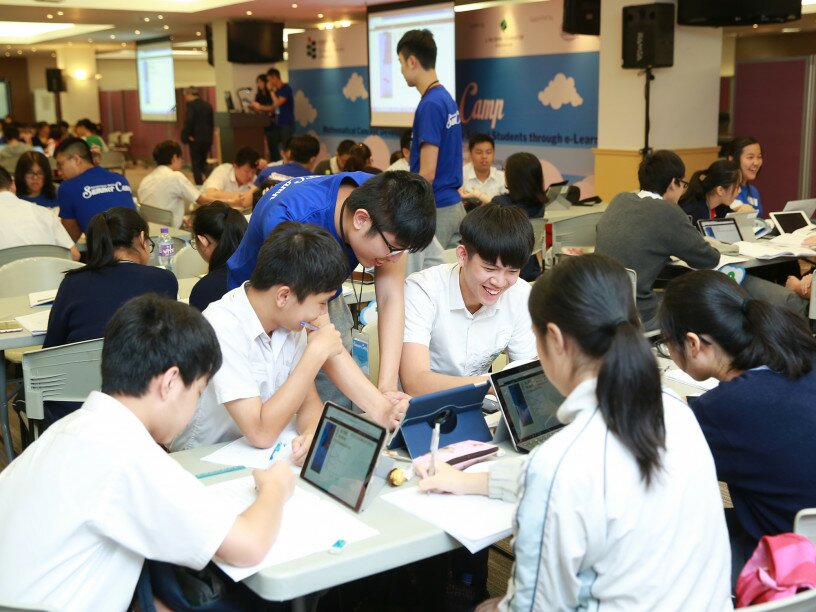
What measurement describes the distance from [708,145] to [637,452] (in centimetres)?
751

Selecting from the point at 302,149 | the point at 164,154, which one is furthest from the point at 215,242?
the point at 164,154

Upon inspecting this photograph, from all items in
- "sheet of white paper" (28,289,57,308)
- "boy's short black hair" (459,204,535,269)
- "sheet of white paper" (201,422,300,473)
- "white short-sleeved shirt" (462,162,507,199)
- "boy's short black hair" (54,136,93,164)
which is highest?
"boy's short black hair" (54,136,93,164)

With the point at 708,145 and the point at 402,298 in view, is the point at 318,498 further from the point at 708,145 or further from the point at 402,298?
the point at 708,145

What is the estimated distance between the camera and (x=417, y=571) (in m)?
2.53

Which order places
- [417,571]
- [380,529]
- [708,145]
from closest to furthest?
Answer: [380,529] < [417,571] < [708,145]

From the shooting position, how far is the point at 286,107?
13.3 m

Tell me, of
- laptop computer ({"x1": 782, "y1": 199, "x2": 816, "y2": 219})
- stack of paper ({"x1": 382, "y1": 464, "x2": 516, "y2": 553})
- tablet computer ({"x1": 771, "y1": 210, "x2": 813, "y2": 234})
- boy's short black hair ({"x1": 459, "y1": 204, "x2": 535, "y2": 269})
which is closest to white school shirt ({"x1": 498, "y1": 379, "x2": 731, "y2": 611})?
stack of paper ({"x1": 382, "y1": 464, "x2": 516, "y2": 553})

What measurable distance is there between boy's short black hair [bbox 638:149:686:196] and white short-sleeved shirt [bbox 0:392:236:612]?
11.8ft

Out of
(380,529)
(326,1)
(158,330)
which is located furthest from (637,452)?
(326,1)

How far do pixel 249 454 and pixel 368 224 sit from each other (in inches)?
26.3

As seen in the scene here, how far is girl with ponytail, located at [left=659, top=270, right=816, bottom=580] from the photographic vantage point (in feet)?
6.35

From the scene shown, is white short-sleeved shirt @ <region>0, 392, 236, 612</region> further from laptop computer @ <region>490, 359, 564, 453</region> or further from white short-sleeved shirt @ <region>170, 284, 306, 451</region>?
laptop computer @ <region>490, 359, 564, 453</region>

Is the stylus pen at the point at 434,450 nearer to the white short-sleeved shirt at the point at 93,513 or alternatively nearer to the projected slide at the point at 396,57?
the white short-sleeved shirt at the point at 93,513

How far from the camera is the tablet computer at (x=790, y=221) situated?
560cm
